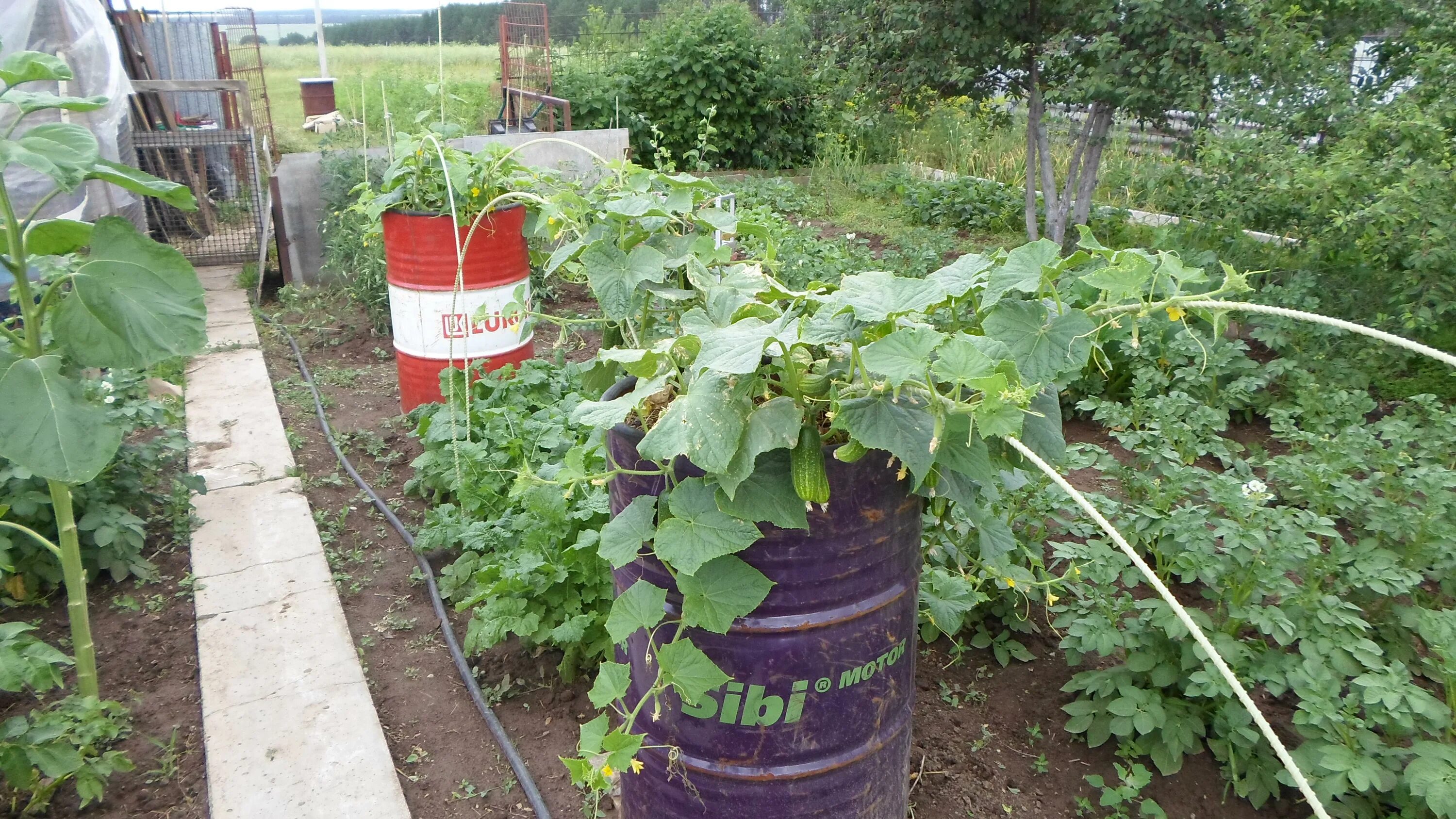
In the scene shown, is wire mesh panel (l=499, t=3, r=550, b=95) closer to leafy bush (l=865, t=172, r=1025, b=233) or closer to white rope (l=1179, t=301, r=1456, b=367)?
leafy bush (l=865, t=172, r=1025, b=233)

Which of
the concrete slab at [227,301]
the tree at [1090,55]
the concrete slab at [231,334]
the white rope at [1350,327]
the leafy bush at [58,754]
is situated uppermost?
the tree at [1090,55]

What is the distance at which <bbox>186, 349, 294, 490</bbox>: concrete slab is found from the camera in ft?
12.4

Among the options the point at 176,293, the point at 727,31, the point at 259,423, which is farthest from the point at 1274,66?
the point at 727,31

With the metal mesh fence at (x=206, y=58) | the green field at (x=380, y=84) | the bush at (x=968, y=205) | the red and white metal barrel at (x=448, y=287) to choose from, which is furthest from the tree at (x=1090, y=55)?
the metal mesh fence at (x=206, y=58)

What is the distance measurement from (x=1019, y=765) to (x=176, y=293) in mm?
2188

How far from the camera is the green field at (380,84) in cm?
926

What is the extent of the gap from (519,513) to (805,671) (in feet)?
4.97

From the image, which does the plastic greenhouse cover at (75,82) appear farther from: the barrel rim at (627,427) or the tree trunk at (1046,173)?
the tree trunk at (1046,173)

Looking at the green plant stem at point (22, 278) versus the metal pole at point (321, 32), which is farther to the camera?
the metal pole at point (321, 32)

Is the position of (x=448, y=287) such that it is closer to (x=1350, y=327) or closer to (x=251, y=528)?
(x=251, y=528)

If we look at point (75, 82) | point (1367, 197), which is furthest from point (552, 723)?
point (75, 82)

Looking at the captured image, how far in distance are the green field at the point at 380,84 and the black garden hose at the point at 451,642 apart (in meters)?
2.91

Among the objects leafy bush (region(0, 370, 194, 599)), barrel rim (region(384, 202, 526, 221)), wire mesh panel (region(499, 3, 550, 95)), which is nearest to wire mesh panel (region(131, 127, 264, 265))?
wire mesh panel (region(499, 3, 550, 95))

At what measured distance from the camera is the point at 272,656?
8.80 feet
